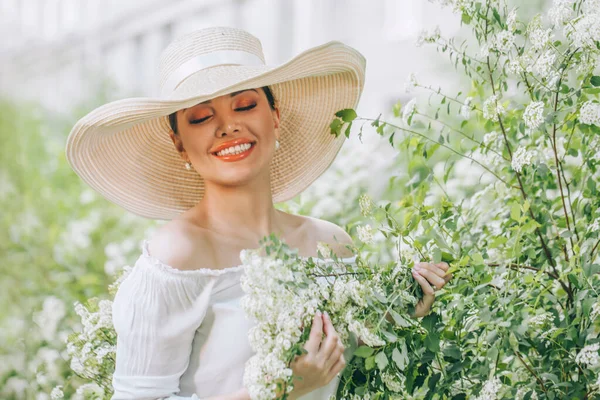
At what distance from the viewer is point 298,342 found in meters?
1.38

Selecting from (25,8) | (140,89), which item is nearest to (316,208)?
(140,89)

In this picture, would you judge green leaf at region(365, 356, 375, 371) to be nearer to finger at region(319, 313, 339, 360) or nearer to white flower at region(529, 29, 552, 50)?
finger at region(319, 313, 339, 360)

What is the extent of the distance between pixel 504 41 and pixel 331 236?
0.62 meters

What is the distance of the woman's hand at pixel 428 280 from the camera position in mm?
1561

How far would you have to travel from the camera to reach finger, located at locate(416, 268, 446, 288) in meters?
1.57

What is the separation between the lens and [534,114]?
1486 mm

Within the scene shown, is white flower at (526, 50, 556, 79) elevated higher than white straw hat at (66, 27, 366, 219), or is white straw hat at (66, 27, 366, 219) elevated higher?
white flower at (526, 50, 556, 79)

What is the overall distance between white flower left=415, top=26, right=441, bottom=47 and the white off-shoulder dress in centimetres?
61

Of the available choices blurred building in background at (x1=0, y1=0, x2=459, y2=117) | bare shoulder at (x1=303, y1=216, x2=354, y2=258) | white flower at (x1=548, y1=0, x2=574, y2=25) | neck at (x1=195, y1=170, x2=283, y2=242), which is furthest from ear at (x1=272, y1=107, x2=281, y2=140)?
blurred building in background at (x1=0, y1=0, x2=459, y2=117)

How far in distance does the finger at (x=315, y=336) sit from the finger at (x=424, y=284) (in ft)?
0.79

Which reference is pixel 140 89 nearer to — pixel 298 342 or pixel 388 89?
pixel 388 89

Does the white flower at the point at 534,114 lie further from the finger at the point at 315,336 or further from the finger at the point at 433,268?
the finger at the point at 315,336

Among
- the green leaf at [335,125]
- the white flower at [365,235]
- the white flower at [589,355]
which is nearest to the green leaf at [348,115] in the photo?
the green leaf at [335,125]

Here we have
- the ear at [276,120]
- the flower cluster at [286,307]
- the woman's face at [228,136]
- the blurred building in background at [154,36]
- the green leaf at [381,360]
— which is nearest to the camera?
the flower cluster at [286,307]
